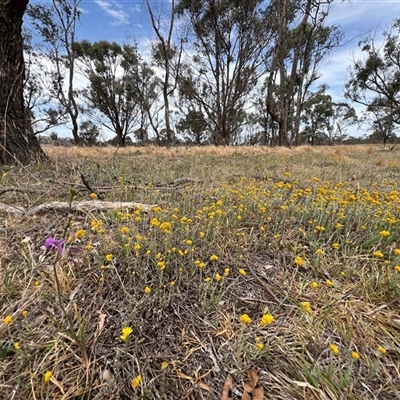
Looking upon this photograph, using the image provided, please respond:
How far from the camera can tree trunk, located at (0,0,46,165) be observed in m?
3.23

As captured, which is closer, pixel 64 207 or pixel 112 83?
pixel 64 207

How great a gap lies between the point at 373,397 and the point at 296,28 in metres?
19.6

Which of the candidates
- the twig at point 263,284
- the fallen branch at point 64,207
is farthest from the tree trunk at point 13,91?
the twig at point 263,284

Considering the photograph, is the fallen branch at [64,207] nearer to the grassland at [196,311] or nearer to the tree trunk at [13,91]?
the grassland at [196,311]

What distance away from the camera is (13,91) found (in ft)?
11.0

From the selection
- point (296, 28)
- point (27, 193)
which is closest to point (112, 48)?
point (296, 28)

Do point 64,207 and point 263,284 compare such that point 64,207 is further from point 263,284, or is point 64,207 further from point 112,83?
point 112,83

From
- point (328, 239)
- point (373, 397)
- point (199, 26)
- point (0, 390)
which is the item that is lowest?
point (373, 397)

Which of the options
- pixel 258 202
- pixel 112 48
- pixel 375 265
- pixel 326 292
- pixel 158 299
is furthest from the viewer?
pixel 112 48

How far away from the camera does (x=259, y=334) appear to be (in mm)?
1017

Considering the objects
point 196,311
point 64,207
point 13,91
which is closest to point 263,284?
point 196,311

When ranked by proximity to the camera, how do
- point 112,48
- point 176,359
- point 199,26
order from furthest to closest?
point 112,48 < point 199,26 < point 176,359

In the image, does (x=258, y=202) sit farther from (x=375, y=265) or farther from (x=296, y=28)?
(x=296, y=28)

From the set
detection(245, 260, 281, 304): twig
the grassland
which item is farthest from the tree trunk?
detection(245, 260, 281, 304): twig
